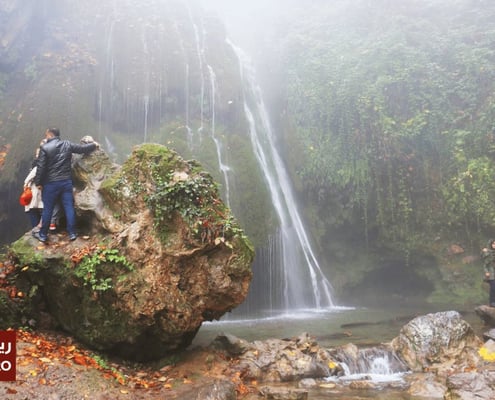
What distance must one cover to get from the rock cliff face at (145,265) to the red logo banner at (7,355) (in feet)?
2.98

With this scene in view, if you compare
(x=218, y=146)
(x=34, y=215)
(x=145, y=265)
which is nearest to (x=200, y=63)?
(x=218, y=146)

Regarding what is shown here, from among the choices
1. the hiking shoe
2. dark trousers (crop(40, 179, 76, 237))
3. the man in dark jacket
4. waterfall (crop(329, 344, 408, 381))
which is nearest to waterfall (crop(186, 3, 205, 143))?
the man in dark jacket

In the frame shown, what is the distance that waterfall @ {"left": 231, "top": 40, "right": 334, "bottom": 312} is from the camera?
12.3 m

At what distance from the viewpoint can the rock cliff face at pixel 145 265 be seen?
5.22 metres

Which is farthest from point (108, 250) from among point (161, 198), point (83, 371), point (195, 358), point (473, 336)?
point (473, 336)

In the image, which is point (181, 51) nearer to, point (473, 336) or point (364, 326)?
point (364, 326)

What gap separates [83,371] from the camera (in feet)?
14.6

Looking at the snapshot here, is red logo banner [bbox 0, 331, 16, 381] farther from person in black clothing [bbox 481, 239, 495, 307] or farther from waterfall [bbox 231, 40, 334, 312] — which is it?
person in black clothing [bbox 481, 239, 495, 307]

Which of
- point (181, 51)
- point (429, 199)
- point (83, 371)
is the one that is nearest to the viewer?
point (83, 371)

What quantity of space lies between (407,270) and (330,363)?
8.55 metres

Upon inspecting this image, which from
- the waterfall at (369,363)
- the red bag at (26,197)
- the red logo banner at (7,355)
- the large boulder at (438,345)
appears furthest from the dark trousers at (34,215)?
the large boulder at (438,345)

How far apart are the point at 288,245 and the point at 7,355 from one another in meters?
9.49

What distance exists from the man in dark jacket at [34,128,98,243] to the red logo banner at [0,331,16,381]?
148cm

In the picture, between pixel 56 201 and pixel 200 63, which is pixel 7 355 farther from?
pixel 200 63
